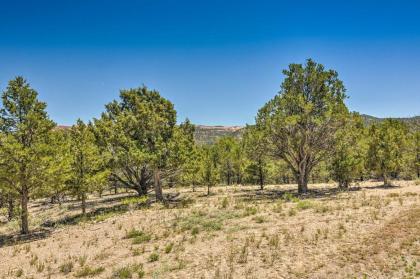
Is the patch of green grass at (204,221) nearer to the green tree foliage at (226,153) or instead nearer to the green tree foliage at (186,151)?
the green tree foliage at (186,151)

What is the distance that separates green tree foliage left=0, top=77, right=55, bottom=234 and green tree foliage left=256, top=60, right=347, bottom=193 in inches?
794

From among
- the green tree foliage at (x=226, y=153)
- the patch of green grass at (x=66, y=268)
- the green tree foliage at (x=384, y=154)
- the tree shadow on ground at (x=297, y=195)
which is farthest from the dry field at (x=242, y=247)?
the green tree foliage at (x=226, y=153)

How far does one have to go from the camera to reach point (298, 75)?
105 ft

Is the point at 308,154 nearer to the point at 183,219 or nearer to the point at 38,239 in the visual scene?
the point at 183,219

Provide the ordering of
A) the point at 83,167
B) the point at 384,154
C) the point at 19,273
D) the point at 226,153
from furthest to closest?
1. the point at 226,153
2. the point at 384,154
3. the point at 83,167
4. the point at 19,273

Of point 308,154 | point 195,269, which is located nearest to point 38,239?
point 195,269

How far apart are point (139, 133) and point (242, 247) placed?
69.4 feet

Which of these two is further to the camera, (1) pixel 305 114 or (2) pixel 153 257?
(1) pixel 305 114

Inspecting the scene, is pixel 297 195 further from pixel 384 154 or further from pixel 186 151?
pixel 384 154

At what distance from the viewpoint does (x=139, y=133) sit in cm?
3200

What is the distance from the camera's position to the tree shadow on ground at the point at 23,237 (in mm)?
19961

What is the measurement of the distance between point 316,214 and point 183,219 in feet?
27.6

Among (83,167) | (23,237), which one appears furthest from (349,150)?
(23,237)

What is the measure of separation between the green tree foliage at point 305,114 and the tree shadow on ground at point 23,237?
71.1ft
